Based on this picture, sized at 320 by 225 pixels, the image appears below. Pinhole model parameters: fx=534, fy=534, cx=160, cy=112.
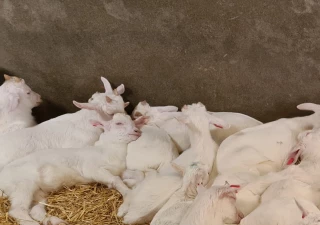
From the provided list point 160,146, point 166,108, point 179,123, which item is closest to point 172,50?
point 166,108

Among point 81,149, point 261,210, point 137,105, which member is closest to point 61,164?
point 81,149

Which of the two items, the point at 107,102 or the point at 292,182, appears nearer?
the point at 292,182

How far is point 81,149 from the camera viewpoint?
4.08 meters

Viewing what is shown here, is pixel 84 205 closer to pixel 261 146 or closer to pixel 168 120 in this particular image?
pixel 168 120

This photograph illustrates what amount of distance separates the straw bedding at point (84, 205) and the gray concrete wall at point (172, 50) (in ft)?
3.60

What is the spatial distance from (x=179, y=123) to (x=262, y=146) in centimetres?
84

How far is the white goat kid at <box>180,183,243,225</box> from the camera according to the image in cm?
294

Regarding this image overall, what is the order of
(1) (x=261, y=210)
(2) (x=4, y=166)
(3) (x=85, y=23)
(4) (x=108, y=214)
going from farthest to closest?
(3) (x=85, y=23)
(2) (x=4, y=166)
(4) (x=108, y=214)
(1) (x=261, y=210)

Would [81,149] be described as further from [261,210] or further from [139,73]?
[261,210]

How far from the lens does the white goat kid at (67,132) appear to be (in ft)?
13.6

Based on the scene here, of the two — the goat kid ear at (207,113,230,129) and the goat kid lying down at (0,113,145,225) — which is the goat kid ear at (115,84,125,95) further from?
the goat kid ear at (207,113,230,129)

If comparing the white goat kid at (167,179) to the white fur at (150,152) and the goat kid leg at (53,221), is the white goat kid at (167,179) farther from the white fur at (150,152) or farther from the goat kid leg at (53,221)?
the goat kid leg at (53,221)

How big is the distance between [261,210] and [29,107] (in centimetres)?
253

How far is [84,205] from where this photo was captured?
3.84m
